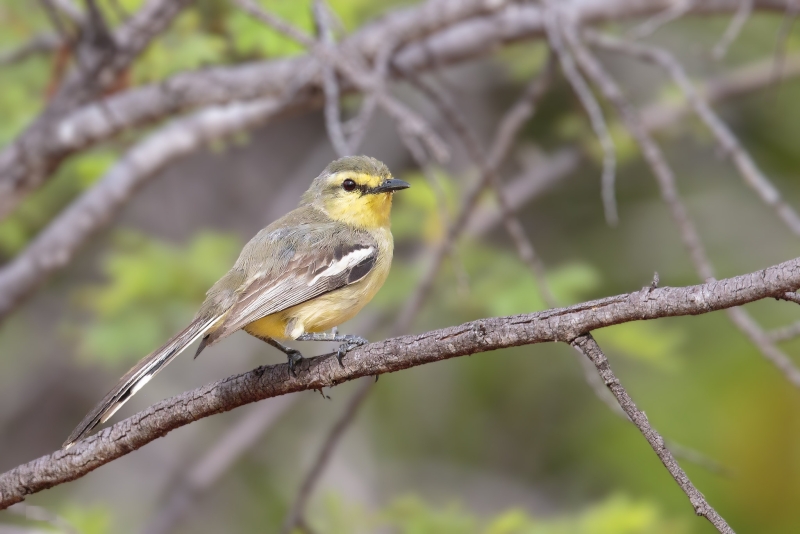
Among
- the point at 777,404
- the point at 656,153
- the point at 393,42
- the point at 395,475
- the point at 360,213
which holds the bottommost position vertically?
the point at 777,404

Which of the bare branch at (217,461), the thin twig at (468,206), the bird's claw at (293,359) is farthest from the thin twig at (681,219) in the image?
the bare branch at (217,461)

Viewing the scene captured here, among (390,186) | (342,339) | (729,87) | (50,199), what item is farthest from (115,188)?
(729,87)

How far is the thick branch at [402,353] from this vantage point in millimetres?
2064

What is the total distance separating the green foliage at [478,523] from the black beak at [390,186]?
5.90ft

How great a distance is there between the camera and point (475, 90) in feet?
29.2

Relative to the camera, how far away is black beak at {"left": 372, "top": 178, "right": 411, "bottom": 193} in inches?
165

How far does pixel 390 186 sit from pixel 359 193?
21 centimetres

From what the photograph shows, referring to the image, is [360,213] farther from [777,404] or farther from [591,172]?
[591,172]

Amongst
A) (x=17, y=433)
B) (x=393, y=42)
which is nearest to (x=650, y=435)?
(x=393, y=42)

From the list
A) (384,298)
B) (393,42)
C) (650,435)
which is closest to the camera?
(650,435)

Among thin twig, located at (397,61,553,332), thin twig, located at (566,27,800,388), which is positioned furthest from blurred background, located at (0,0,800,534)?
thin twig, located at (566,27,800,388)

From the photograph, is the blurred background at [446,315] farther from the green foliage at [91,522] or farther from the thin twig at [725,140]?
the thin twig at [725,140]

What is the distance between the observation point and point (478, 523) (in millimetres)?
5359

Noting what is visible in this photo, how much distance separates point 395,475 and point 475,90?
3.92 m
